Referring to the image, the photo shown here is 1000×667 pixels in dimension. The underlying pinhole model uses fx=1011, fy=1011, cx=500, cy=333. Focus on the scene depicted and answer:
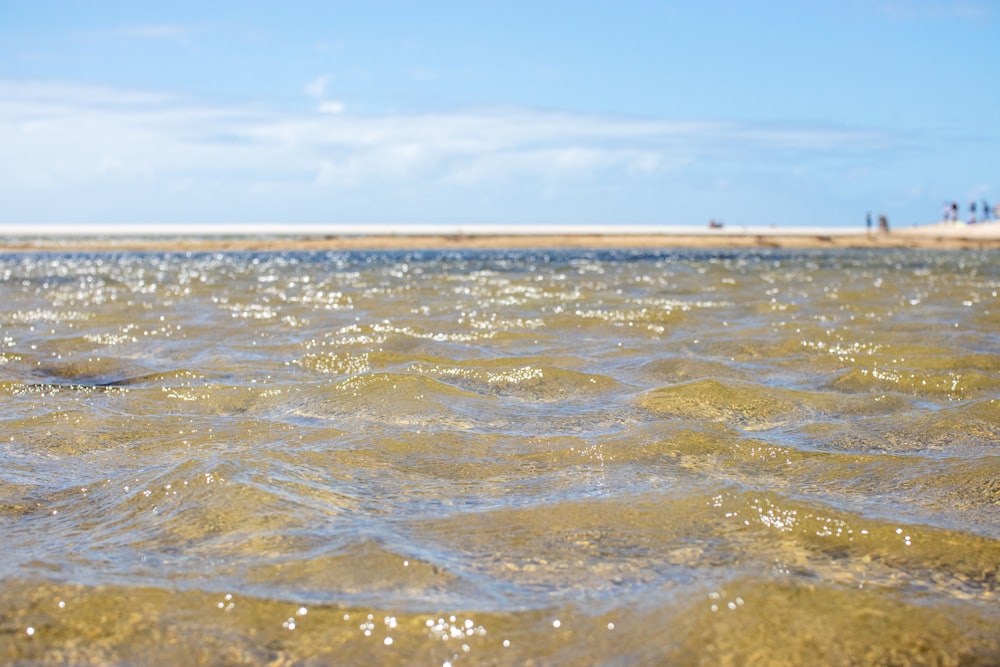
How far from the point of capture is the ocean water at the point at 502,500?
3.38m

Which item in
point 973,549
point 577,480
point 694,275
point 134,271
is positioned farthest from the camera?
point 134,271

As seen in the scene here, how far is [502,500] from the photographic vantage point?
16.4 feet

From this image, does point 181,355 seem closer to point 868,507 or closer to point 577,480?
point 577,480

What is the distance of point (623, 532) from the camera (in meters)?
4.45

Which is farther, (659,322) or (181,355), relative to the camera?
(659,322)

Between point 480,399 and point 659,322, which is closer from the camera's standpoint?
point 480,399

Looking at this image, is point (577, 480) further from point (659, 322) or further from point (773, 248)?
point (773, 248)

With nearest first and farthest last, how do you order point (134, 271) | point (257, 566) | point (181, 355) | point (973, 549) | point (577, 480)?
point (257, 566) < point (973, 549) < point (577, 480) < point (181, 355) < point (134, 271)

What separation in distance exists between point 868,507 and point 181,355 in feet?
25.2

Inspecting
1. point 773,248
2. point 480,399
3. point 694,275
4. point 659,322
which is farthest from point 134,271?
point 773,248

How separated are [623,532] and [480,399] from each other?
350 centimetres

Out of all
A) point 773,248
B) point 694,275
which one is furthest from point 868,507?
point 773,248

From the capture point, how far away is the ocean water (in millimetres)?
3381

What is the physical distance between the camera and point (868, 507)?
484cm
